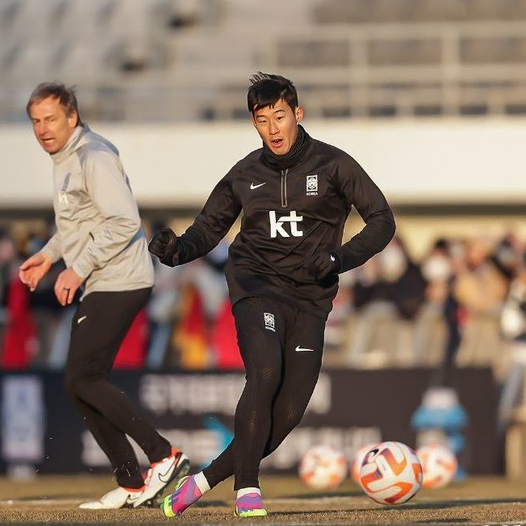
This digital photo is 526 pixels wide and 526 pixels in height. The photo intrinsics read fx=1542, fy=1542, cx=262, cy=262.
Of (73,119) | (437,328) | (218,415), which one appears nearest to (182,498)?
(73,119)

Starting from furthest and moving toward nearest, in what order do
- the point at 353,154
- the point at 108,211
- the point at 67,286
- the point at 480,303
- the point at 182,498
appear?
1. the point at 353,154
2. the point at 480,303
3. the point at 108,211
4. the point at 67,286
5. the point at 182,498

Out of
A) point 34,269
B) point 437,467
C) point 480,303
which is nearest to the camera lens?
point 34,269

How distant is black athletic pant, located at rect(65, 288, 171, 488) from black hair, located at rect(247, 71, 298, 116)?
1.50 m

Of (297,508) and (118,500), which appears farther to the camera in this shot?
(297,508)

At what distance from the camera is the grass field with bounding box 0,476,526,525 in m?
6.75

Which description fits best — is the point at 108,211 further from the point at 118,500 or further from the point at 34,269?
the point at 118,500

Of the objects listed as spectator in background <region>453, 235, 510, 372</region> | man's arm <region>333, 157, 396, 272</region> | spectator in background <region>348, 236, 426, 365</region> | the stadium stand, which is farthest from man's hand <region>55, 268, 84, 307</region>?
the stadium stand

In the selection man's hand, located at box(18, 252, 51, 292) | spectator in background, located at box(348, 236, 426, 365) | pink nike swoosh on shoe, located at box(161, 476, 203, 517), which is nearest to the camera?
pink nike swoosh on shoe, located at box(161, 476, 203, 517)

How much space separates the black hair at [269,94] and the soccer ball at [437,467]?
5.64 m

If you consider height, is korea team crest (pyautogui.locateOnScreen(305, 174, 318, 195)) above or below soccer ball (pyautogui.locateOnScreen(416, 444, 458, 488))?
above

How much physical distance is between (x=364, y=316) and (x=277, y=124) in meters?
8.46

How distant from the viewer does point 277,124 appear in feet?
22.5

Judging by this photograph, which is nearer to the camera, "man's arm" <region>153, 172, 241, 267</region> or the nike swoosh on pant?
the nike swoosh on pant

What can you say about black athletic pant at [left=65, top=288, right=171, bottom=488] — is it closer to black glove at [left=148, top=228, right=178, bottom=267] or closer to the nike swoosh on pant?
black glove at [left=148, top=228, right=178, bottom=267]
